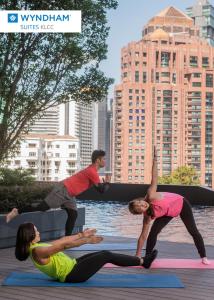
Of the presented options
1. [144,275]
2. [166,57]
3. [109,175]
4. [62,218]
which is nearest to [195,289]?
[144,275]

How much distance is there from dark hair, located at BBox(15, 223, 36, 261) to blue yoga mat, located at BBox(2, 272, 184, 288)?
0.60 metres

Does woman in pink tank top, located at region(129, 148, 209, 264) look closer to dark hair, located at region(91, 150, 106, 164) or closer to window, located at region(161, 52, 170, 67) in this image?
dark hair, located at region(91, 150, 106, 164)

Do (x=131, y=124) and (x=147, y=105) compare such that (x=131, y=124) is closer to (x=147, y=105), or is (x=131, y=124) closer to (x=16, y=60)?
(x=147, y=105)

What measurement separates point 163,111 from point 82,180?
514ft

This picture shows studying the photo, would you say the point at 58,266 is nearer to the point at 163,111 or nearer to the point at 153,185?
the point at 153,185

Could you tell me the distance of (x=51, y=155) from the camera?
619ft

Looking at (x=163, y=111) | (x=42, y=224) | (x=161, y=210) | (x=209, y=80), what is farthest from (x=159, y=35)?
(x=161, y=210)

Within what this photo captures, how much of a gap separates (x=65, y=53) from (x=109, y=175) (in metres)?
5.96

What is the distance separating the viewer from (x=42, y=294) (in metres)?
6.18

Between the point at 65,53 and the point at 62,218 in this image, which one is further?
the point at 65,53

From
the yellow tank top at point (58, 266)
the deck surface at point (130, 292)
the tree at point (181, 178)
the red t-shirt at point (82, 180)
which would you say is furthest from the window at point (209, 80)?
the yellow tank top at point (58, 266)

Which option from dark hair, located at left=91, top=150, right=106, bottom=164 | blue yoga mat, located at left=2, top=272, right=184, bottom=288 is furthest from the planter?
blue yoga mat, located at left=2, top=272, right=184, bottom=288

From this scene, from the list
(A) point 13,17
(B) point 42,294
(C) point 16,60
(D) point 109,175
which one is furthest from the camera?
(C) point 16,60

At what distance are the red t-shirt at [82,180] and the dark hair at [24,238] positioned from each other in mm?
2871
